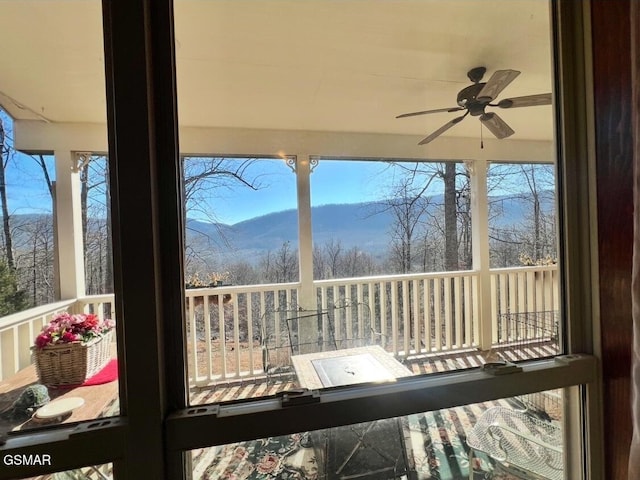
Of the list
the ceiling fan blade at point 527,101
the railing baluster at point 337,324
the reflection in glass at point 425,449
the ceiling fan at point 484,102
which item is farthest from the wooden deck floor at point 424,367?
the ceiling fan at point 484,102

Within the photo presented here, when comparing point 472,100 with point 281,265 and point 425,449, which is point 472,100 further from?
point 425,449

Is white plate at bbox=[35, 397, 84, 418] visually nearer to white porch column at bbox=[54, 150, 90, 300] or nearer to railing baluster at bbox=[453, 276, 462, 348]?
white porch column at bbox=[54, 150, 90, 300]

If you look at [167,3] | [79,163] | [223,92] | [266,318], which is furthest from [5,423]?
[223,92]

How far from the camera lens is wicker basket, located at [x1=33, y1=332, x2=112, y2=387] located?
0.76 m

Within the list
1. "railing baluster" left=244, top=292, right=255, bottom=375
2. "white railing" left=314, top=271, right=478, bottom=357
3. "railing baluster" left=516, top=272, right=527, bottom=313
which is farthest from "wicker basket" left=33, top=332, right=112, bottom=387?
"railing baluster" left=516, top=272, right=527, bottom=313

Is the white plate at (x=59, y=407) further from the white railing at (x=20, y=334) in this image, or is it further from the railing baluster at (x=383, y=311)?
the railing baluster at (x=383, y=311)

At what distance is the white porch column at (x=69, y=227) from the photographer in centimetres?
76

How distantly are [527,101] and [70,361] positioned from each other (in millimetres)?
2063

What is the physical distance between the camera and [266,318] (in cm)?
129

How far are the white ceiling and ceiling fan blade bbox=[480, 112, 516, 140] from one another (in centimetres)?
→ 5

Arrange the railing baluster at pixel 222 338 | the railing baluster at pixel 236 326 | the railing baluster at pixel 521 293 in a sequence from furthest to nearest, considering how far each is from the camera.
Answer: the railing baluster at pixel 521 293
the railing baluster at pixel 236 326
the railing baluster at pixel 222 338

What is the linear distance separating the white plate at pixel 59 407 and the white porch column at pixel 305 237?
2.92 feet

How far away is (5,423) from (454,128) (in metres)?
2.25

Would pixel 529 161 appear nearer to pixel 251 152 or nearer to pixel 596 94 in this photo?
pixel 596 94
